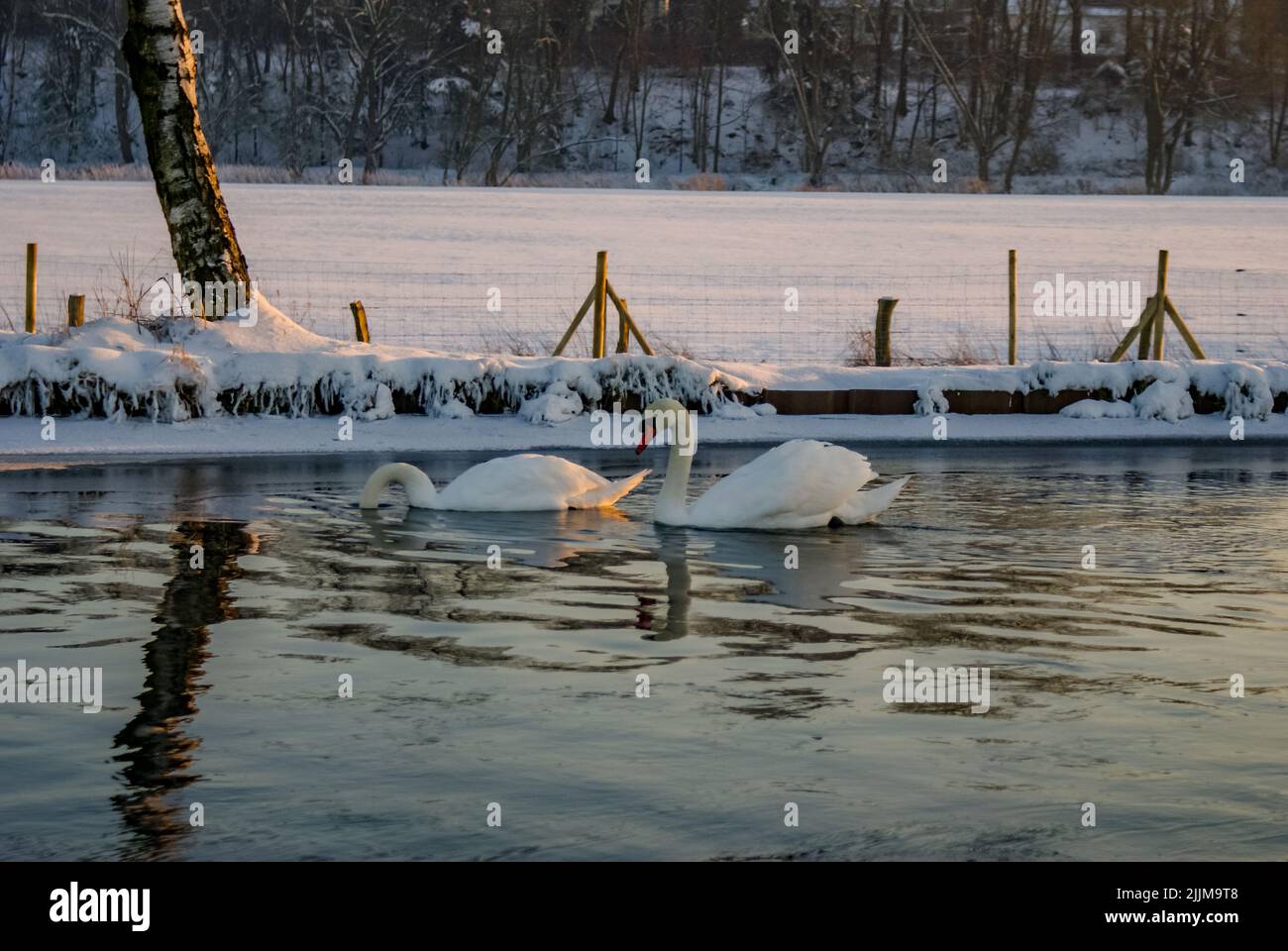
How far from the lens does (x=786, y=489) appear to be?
41.2 ft

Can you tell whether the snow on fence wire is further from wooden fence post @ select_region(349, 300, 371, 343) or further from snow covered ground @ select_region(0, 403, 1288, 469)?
snow covered ground @ select_region(0, 403, 1288, 469)

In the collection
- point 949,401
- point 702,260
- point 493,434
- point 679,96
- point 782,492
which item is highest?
point 679,96

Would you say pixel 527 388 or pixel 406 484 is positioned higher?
pixel 527 388

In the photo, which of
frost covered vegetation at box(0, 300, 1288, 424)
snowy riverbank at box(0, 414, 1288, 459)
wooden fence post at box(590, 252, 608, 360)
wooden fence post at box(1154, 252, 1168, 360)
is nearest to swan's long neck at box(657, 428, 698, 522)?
snowy riverbank at box(0, 414, 1288, 459)

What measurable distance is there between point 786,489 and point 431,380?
8.53m

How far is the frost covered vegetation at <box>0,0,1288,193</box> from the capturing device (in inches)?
3802

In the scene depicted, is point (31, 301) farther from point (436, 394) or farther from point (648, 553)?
point (648, 553)

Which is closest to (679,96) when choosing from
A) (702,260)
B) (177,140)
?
(702,260)

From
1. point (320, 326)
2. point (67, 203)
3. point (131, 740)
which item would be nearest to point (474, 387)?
point (320, 326)

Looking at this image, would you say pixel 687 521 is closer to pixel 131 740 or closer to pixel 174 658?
pixel 174 658

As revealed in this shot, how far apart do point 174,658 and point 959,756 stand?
12.0ft

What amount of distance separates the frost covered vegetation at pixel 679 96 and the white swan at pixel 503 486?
75.3 meters

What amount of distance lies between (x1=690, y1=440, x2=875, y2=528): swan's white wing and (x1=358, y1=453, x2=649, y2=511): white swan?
3.74ft

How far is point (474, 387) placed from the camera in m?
20.5
